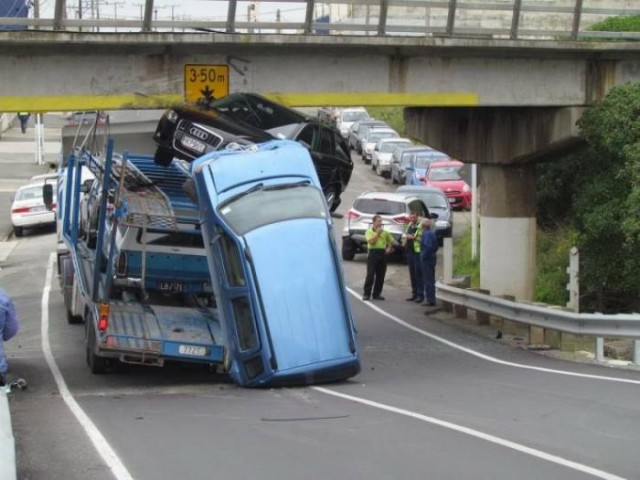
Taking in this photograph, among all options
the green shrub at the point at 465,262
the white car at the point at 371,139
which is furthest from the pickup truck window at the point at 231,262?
the white car at the point at 371,139

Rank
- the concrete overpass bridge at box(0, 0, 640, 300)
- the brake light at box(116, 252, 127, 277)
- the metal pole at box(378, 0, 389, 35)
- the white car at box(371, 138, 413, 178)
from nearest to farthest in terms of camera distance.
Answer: the brake light at box(116, 252, 127, 277)
the concrete overpass bridge at box(0, 0, 640, 300)
the metal pole at box(378, 0, 389, 35)
the white car at box(371, 138, 413, 178)

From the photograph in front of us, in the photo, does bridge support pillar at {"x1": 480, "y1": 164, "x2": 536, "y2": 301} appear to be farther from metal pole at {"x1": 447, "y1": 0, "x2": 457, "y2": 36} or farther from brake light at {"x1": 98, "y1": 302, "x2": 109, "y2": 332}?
brake light at {"x1": 98, "y1": 302, "x2": 109, "y2": 332}

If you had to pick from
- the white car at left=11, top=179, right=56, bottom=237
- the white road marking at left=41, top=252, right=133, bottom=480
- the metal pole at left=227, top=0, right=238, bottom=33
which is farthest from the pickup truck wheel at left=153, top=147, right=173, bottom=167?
the white car at left=11, top=179, right=56, bottom=237

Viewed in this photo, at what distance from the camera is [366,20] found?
2183 centimetres

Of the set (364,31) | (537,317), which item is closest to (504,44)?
(364,31)

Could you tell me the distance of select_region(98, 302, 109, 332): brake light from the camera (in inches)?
619

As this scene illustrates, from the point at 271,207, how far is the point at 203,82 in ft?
17.5

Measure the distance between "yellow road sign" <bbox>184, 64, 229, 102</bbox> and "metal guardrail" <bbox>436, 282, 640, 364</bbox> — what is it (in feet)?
19.9

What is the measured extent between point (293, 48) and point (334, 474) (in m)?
12.8

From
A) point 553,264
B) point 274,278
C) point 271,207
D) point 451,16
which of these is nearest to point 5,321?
point 274,278

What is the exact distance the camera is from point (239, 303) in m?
15.3

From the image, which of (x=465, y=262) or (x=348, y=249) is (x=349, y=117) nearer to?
(x=465, y=262)

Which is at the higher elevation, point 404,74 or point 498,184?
point 404,74

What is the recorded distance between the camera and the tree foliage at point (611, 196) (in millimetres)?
22656
